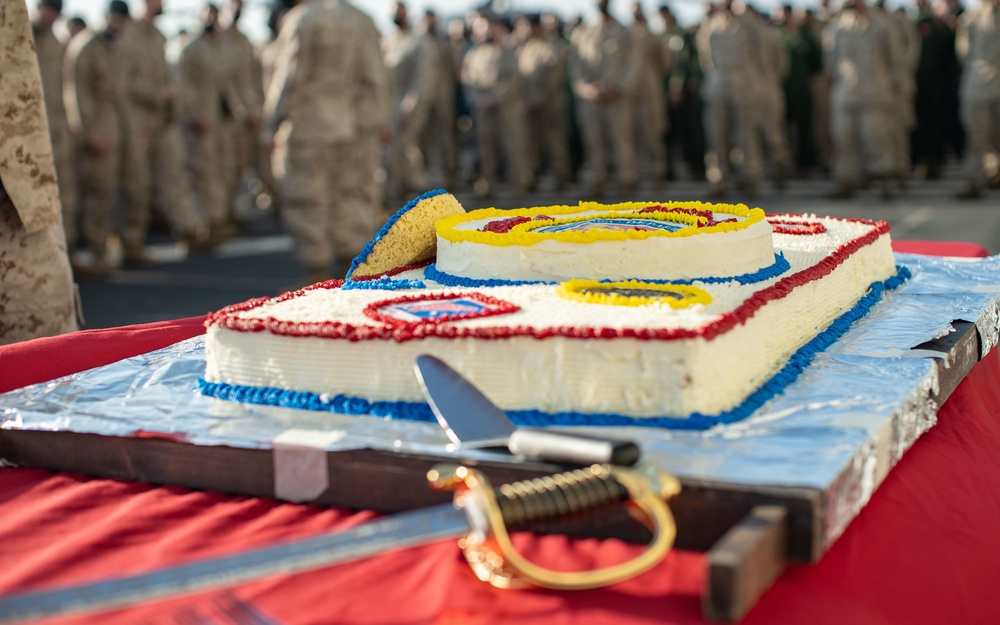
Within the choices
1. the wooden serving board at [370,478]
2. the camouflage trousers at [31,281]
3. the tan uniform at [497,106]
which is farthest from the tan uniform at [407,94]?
the wooden serving board at [370,478]

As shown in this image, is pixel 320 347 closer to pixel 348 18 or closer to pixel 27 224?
pixel 27 224

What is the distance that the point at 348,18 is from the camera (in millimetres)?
5352

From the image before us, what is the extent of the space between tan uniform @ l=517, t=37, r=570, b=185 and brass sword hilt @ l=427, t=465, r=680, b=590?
10.5 m

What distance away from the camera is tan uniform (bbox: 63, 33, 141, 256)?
672 cm

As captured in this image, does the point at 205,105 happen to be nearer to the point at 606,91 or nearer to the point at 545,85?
the point at 606,91

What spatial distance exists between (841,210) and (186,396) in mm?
7838

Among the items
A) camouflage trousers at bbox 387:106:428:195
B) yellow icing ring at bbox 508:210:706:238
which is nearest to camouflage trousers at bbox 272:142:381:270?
yellow icing ring at bbox 508:210:706:238

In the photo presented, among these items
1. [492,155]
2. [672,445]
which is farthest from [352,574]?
[492,155]

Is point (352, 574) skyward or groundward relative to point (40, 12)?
groundward

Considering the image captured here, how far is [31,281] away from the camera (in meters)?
2.28

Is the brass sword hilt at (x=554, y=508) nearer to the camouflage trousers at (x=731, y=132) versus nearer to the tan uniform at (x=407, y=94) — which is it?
the camouflage trousers at (x=731, y=132)

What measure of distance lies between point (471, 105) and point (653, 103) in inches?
84.4

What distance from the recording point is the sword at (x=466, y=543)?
83 centimetres

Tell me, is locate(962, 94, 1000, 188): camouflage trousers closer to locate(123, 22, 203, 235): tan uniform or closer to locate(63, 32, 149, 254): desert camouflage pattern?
locate(123, 22, 203, 235): tan uniform
